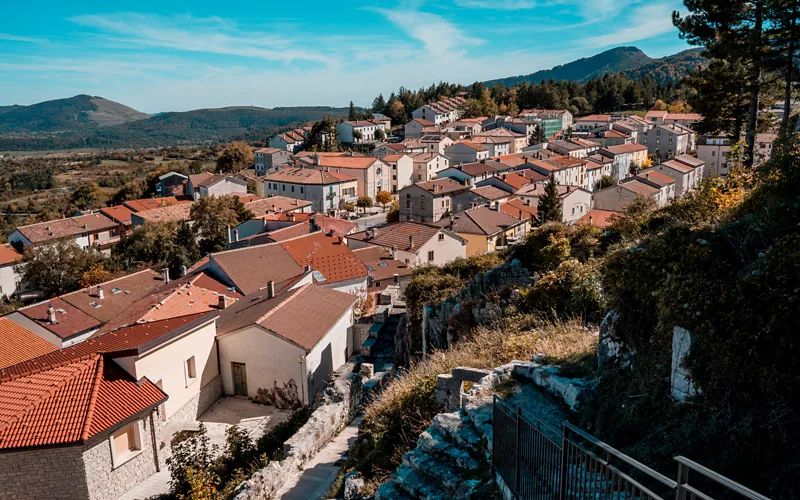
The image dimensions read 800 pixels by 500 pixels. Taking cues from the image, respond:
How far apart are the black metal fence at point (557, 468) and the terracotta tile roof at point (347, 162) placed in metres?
69.5

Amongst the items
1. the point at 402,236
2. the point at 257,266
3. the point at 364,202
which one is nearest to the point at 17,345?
the point at 257,266

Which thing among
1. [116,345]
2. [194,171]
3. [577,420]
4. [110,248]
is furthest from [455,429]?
[194,171]

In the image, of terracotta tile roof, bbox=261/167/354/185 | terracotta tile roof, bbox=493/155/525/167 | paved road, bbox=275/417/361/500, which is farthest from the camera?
terracotta tile roof, bbox=493/155/525/167

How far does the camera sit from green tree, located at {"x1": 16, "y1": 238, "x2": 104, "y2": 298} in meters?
42.7

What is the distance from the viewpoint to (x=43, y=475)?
38.3 feet

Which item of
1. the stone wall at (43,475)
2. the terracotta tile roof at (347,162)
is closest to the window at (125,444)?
the stone wall at (43,475)

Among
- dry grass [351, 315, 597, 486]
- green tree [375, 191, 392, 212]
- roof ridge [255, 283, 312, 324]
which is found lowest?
green tree [375, 191, 392, 212]

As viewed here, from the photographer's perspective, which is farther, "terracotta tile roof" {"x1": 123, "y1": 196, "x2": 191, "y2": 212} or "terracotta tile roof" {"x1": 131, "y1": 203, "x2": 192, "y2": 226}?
"terracotta tile roof" {"x1": 123, "y1": 196, "x2": 191, "y2": 212}

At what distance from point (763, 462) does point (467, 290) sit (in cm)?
1202

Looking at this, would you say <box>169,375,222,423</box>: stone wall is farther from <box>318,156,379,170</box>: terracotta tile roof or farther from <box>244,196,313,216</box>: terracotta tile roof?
<box>318,156,379,170</box>: terracotta tile roof

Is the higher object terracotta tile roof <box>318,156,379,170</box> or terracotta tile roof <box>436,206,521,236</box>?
terracotta tile roof <box>318,156,379,170</box>

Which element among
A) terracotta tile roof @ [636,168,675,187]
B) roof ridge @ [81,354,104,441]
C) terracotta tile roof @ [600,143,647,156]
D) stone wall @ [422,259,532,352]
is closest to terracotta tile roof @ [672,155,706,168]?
terracotta tile roof @ [636,168,675,187]

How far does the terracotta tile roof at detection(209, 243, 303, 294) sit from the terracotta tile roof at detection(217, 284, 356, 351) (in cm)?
523

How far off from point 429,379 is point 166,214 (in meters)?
57.7
